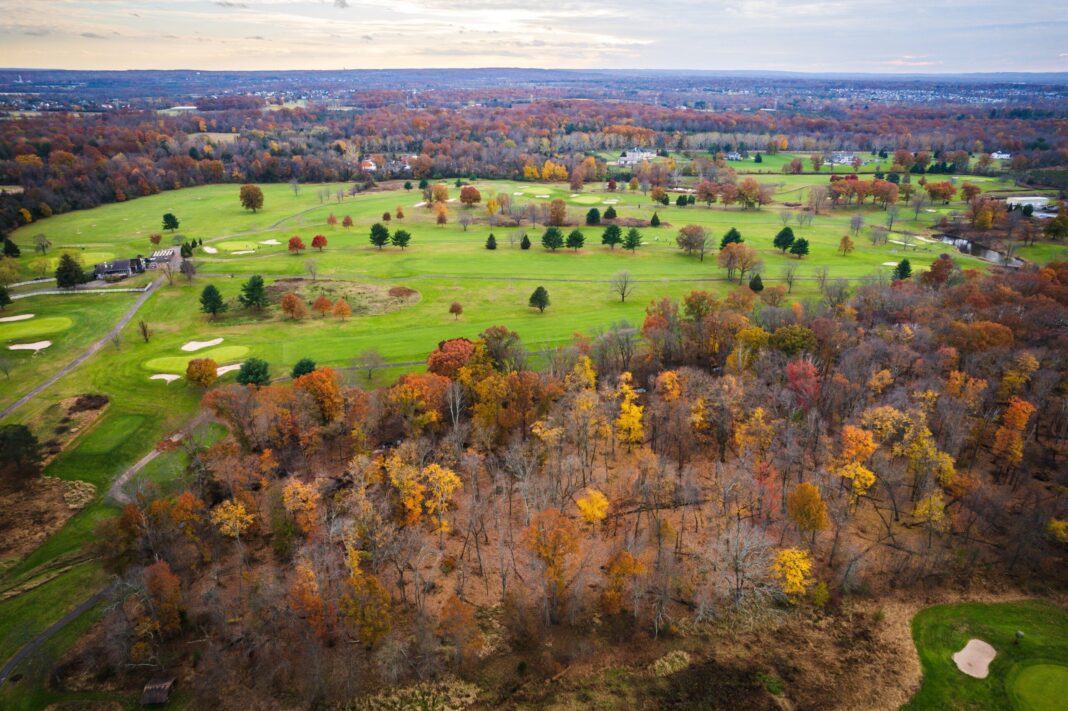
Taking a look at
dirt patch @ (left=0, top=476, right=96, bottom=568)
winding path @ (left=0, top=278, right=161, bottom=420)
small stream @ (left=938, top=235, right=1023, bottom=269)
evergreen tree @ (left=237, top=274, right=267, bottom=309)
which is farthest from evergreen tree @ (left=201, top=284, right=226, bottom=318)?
small stream @ (left=938, top=235, right=1023, bottom=269)

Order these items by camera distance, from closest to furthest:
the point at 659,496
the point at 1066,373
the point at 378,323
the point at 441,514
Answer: the point at 441,514, the point at 659,496, the point at 1066,373, the point at 378,323

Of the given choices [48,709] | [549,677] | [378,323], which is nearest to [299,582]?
[48,709]

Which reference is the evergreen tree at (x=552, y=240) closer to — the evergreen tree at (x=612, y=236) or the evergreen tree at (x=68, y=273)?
the evergreen tree at (x=612, y=236)

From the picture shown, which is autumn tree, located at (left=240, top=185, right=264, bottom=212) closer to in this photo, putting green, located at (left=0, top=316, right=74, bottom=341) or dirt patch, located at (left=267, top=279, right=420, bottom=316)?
dirt patch, located at (left=267, top=279, right=420, bottom=316)

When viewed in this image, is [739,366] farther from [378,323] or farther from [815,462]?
[378,323]

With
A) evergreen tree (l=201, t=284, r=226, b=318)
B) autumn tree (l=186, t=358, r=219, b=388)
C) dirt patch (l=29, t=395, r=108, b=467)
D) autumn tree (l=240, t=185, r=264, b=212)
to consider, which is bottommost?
dirt patch (l=29, t=395, r=108, b=467)

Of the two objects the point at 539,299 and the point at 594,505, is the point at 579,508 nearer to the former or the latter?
the point at 594,505

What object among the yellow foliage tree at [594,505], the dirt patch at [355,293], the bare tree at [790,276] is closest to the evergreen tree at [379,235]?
the dirt patch at [355,293]
